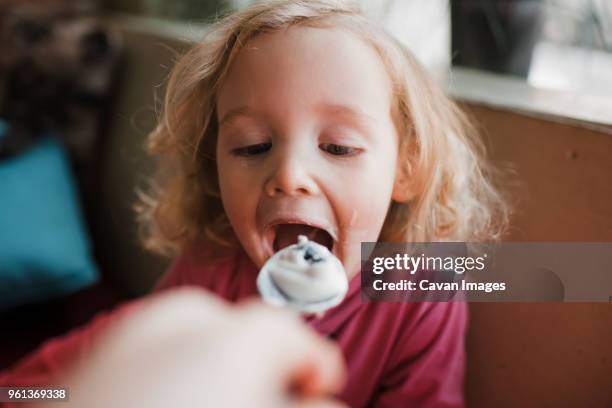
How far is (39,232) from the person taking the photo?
124cm

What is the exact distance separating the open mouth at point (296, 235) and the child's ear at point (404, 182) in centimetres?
13

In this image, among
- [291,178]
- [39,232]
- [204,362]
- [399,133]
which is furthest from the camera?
[39,232]

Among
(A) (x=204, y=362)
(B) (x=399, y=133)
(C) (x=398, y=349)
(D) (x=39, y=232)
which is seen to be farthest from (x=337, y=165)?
(D) (x=39, y=232)

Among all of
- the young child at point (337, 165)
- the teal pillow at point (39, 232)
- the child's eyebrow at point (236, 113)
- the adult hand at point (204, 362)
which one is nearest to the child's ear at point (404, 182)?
the young child at point (337, 165)

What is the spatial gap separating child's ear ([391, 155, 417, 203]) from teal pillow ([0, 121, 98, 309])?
845mm

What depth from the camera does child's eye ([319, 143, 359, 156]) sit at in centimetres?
65

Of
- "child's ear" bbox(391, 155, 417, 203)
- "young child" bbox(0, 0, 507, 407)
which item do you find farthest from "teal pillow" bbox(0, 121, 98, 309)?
"child's ear" bbox(391, 155, 417, 203)

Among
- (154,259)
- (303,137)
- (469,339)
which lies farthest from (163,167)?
(469,339)

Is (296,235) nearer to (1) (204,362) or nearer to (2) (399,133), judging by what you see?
(2) (399,133)

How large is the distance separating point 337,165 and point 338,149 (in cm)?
2

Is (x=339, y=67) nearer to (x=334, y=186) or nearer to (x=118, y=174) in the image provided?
(x=334, y=186)

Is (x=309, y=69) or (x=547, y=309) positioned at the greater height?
(x=309, y=69)

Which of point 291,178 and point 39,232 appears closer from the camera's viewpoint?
point 291,178

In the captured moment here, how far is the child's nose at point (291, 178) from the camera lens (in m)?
0.61
